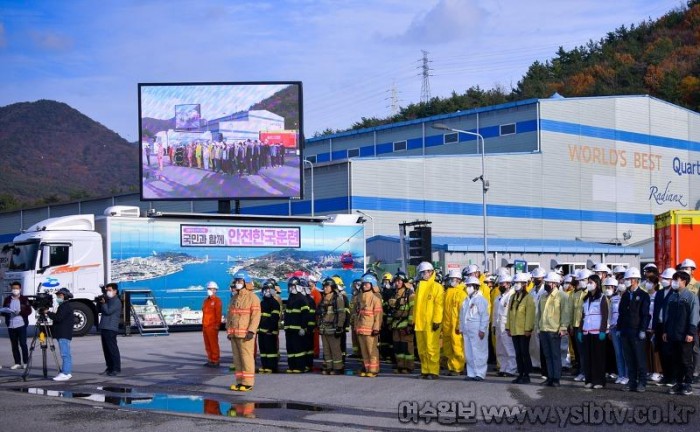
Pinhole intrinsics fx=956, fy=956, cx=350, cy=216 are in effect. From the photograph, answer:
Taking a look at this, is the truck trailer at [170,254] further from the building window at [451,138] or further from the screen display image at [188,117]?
the building window at [451,138]

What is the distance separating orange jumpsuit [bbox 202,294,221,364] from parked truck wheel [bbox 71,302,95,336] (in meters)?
9.99

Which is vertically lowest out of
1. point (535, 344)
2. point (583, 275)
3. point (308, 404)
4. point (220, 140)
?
point (308, 404)

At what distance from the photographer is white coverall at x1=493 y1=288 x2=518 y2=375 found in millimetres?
17609

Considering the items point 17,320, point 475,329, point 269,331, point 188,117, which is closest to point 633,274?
point 475,329

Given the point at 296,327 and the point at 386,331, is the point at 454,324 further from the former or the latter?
the point at 296,327

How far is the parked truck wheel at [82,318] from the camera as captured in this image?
2933 cm

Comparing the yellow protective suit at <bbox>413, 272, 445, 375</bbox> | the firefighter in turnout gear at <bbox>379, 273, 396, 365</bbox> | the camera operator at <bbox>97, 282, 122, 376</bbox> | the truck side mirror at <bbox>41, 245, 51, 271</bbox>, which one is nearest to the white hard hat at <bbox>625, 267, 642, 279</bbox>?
the yellow protective suit at <bbox>413, 272, 445, 375</bbox>

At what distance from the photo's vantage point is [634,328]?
1534 centimetres

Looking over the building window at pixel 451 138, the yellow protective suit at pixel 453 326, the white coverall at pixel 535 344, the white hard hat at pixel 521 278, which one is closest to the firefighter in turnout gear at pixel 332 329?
the yellow protective suit at pixel 453 326

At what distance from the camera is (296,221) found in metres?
33.8

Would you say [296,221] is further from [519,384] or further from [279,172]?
[519,384]

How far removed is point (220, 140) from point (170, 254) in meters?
5.79

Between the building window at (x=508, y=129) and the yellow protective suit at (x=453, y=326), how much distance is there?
136 feet

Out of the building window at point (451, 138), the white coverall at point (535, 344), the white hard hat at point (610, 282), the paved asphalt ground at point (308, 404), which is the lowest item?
the paved asphalt ground at point (308, 404)
